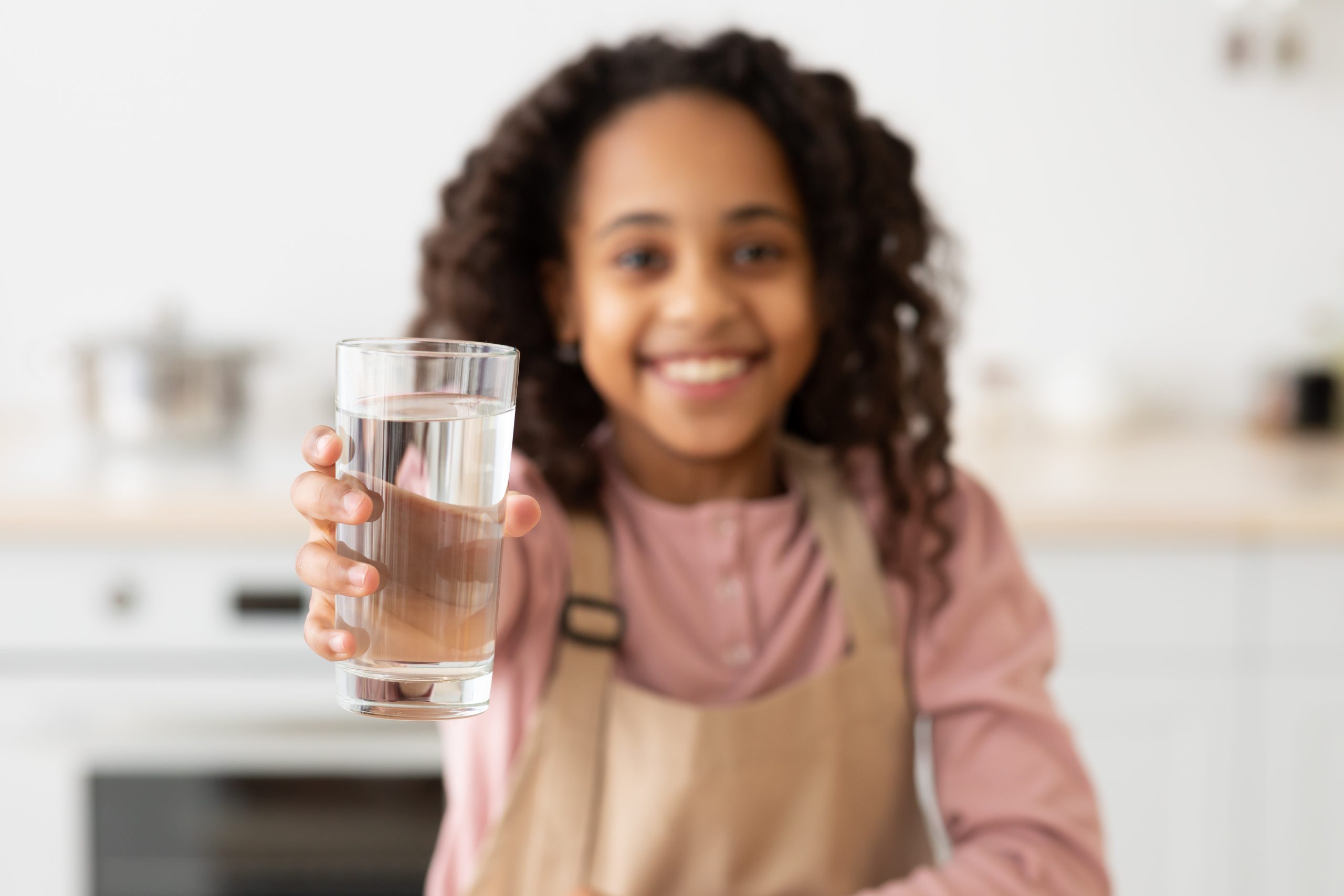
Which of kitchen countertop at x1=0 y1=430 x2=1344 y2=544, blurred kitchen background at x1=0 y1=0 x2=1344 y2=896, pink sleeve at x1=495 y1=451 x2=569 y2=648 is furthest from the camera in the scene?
blurred kitchen background at x1=0 y1=0 x2=1344 y2=896

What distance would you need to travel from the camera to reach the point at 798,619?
1.00 m

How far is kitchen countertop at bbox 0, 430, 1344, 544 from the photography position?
1.45m

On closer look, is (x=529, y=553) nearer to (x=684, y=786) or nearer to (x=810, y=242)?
(x=684, y=786)

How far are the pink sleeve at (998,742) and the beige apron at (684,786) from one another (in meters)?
0.05

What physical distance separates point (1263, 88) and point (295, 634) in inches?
62.8

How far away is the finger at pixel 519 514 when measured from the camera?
0.48m

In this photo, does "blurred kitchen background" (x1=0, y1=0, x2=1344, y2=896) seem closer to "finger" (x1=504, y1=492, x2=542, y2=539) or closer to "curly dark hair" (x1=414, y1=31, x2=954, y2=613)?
"curly dark hair" (x1=414, y1=31, x2=954, y2=613)

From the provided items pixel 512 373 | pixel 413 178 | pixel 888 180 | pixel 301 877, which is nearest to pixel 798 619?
pixel 888 180

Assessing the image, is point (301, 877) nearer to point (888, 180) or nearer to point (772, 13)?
point (888, 180)

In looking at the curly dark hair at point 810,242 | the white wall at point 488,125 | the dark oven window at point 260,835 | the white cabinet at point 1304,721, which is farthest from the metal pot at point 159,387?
the white cabinet at point 1304,721

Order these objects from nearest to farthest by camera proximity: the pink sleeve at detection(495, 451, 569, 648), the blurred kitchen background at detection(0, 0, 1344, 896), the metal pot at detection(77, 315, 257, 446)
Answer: the pink sleeve at detection(495, 451, 569, 648) < the metal pot at detection(77, 315, 257, 446) < the blurred kitchen background at detection(0, 0, 1344, 896)

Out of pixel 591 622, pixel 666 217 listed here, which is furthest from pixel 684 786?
pixel 666 217

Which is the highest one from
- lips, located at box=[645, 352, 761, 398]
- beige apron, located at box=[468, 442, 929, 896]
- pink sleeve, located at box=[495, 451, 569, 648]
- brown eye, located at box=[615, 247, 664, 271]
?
brown eye, located at box=[615, 247, 664, 271]

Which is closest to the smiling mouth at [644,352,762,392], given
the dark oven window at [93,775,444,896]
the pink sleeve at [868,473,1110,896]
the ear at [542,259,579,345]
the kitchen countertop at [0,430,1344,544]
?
the ear at [542,259,579,345]
